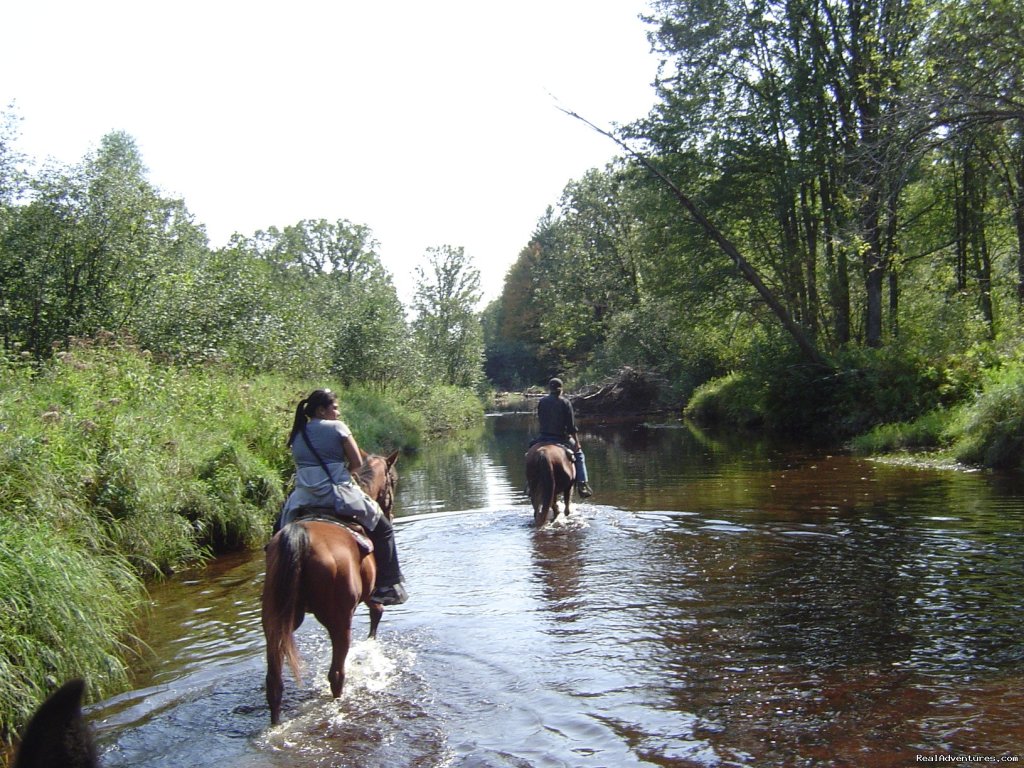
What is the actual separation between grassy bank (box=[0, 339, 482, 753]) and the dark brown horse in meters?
3.86

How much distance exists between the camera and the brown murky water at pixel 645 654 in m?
5.04

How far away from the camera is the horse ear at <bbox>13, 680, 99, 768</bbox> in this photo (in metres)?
1.35

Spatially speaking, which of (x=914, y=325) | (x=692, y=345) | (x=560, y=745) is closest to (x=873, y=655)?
(x=560, y=745)

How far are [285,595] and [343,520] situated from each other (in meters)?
1.26

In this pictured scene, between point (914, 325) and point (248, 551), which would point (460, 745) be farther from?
point (914, 325)

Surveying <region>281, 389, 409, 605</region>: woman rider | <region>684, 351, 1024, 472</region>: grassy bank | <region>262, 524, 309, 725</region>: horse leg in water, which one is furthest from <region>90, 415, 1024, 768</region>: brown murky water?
<region>684, 351, 1024, 472</region>: grassy bank

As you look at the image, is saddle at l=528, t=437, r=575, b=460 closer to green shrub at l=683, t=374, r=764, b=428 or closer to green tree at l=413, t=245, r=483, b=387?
green shrub at l=683, t=374, r=764, b=428

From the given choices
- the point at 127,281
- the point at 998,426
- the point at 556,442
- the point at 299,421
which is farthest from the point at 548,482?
the point at 127,281

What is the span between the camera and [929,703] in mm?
5230

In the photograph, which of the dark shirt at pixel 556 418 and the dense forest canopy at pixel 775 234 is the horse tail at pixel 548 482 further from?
the dense forest canopy at pixel 775 234

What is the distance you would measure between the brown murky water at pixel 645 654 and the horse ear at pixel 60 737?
3847 mm

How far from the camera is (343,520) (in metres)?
6.65

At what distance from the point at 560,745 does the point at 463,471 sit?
17.8m

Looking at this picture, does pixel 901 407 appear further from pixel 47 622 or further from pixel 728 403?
pixel 47 622
